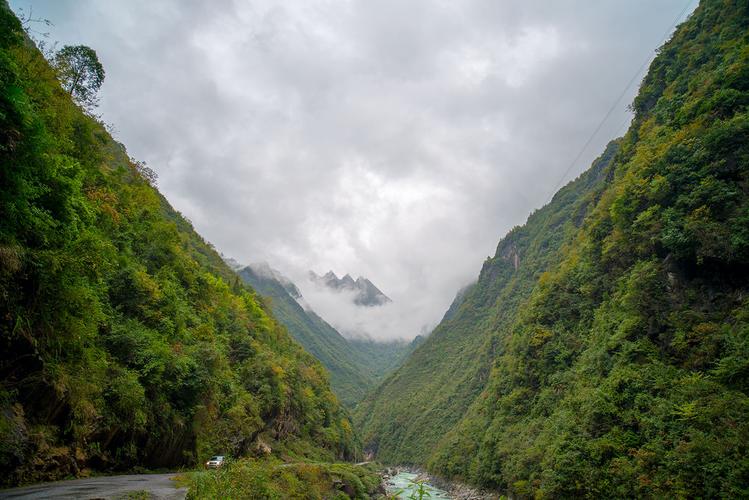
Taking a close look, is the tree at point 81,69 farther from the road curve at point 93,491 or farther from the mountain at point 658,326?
the mountain at point 658,326

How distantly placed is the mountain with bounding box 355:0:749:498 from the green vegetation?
48.5ft

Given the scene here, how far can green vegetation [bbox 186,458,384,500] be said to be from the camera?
11.8 metres

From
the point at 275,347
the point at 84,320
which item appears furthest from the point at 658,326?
the point at 275,347

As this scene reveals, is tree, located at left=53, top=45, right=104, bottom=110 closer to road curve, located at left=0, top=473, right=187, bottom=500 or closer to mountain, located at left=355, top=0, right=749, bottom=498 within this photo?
road curve, located at left=0, top=473, right=187, bottom=500

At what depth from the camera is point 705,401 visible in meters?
20.5

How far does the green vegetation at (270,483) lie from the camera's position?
1179cm

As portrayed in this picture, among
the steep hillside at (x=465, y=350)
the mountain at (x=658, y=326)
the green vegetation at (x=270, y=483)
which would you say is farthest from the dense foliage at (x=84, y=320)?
the steep hillside at (x=465, y=350)

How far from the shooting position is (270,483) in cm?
1728

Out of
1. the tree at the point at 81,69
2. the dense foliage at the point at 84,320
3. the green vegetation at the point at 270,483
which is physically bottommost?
the green vegetation at the point at 270,483

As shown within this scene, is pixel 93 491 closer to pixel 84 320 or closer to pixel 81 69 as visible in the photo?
pixel 84 320

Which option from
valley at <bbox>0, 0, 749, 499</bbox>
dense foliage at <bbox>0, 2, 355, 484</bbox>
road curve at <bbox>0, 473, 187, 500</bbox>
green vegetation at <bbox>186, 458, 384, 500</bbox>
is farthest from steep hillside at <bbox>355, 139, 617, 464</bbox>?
road curve at <bbox>0, 473, 187, 500</bbox>

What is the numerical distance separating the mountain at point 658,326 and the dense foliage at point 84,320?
2430 centimetres

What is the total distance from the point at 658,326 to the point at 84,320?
32.3 m

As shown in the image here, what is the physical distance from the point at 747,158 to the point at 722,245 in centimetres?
635
